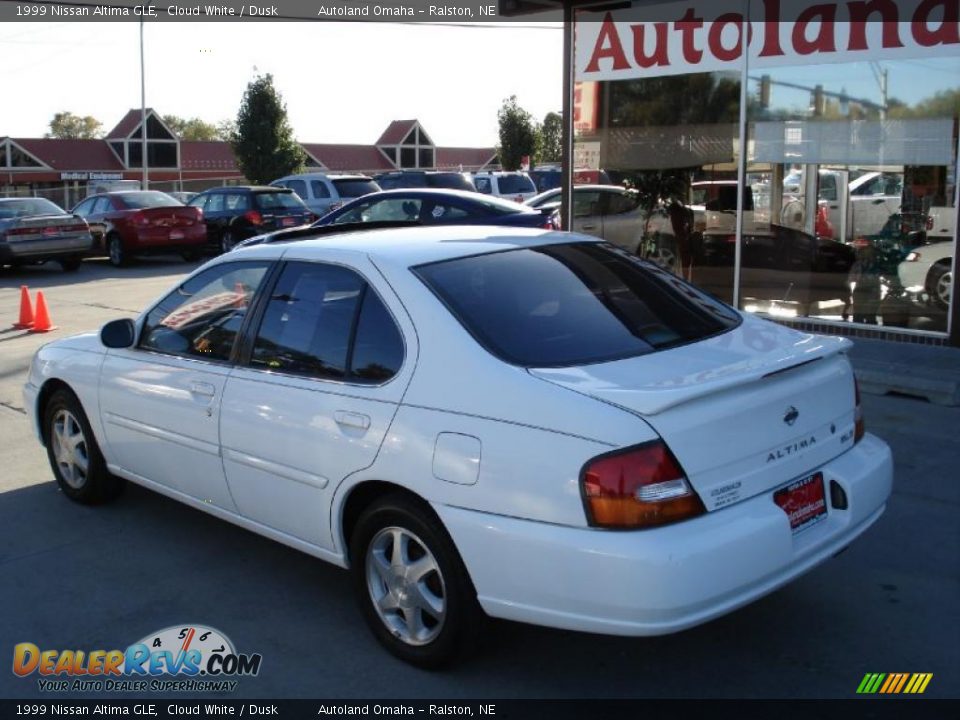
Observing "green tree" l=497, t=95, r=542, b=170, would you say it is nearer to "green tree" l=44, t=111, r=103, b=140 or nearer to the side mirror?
the side mirror

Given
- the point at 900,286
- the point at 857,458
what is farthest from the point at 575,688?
the point at 900,286

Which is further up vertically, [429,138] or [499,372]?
[429,138]

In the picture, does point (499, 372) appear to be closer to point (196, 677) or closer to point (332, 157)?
point (196, 677)

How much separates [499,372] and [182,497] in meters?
2.21

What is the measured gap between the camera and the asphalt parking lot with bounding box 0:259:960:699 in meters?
3.89

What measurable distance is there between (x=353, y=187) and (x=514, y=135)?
23636 millimetres

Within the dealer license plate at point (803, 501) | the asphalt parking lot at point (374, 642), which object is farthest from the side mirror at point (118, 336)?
the dealer license plate at point (803, 501)

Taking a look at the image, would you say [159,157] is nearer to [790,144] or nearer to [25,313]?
[25,313]

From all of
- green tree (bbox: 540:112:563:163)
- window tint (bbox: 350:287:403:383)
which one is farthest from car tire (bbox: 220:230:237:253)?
green tree (bbox: 540:112:563:163)

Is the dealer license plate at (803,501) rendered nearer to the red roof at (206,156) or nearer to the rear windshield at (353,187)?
the rear windshield at (353,187)

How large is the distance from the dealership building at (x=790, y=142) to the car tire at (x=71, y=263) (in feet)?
39.8

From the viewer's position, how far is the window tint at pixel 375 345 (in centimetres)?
406

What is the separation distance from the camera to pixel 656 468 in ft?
11.0

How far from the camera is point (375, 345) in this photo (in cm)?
416
